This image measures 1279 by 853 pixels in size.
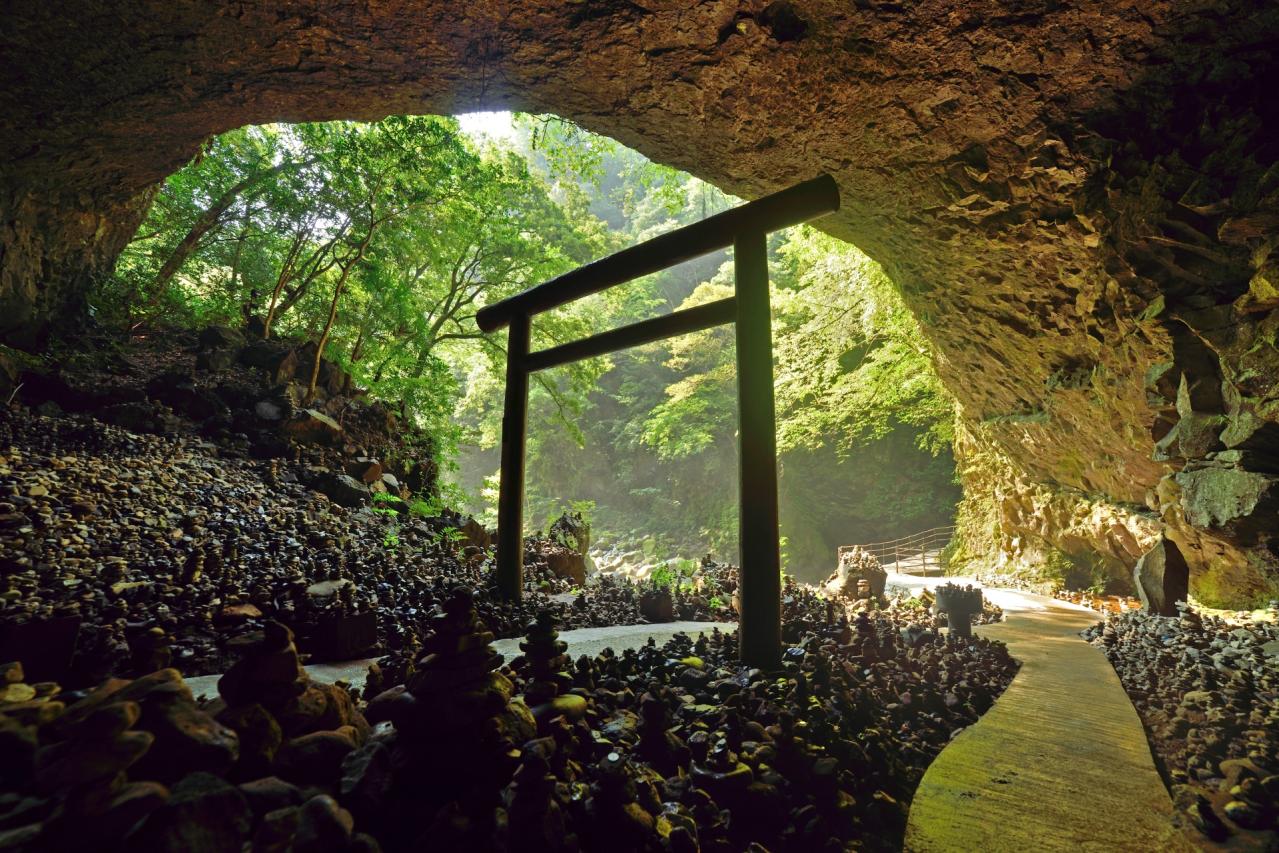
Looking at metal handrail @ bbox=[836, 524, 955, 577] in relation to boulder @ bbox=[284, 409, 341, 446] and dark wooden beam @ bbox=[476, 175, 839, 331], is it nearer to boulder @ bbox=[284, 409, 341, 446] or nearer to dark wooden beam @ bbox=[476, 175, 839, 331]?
boulder @ bbox=[284, 409, 341, 446]

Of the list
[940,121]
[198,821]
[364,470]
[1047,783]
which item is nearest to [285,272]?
[364,470]

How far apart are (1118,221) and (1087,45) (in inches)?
58.7

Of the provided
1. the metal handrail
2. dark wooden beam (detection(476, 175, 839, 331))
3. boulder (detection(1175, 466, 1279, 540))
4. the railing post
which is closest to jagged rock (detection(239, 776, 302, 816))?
dark wooden beam (detection(476, 175, 839, 331))

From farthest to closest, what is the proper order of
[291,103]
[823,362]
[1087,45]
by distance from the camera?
[823,362], [291,103], [1087,45]

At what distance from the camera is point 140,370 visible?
23.4 feet

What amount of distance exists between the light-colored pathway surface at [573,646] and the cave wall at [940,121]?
14.9ft

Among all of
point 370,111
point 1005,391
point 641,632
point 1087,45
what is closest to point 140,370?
point 370,111

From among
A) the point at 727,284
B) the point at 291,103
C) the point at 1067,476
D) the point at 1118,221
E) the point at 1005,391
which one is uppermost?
the point at 727,284

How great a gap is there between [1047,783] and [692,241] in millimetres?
3343

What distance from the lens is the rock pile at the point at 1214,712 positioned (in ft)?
6.16

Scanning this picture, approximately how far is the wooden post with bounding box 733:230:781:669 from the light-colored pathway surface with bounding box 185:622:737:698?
3.38 ft

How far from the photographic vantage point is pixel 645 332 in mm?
3844

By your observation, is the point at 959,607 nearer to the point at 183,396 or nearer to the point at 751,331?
the point at 751,331

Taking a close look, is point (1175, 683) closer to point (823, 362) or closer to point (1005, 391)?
point (1005, 391)
